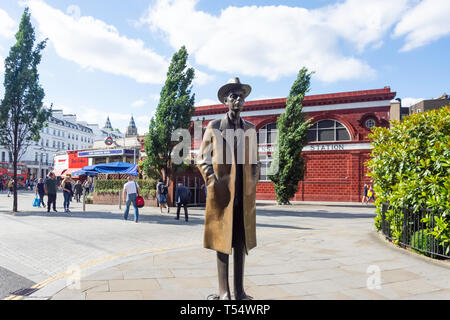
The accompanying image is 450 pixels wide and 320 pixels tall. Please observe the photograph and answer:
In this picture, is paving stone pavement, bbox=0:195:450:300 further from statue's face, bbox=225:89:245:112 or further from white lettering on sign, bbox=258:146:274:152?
white lettering on sign, bbox=258:146:274:152

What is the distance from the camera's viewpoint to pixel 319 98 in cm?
2653

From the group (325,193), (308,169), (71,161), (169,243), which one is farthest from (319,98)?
(71,161)

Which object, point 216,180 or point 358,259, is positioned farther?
point 358,259

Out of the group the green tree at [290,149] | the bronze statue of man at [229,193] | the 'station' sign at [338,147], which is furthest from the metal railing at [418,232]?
the 'station' sign at [338,147]

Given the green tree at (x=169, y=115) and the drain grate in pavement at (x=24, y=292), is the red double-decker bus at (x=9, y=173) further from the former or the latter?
the drain grate in pavement at (x=24, y=292)

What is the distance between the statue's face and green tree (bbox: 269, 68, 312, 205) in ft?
60.3

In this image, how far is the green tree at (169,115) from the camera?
17.1 meters

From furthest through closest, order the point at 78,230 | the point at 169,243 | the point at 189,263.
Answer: the point at 78,230 < the point at 169,243 < the point at 189,263

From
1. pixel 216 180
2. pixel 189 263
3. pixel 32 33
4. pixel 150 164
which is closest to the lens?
pixel 216 180

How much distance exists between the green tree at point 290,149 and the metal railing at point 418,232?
14.6 metres

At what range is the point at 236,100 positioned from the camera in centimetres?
379

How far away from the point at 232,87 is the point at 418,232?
476cm
